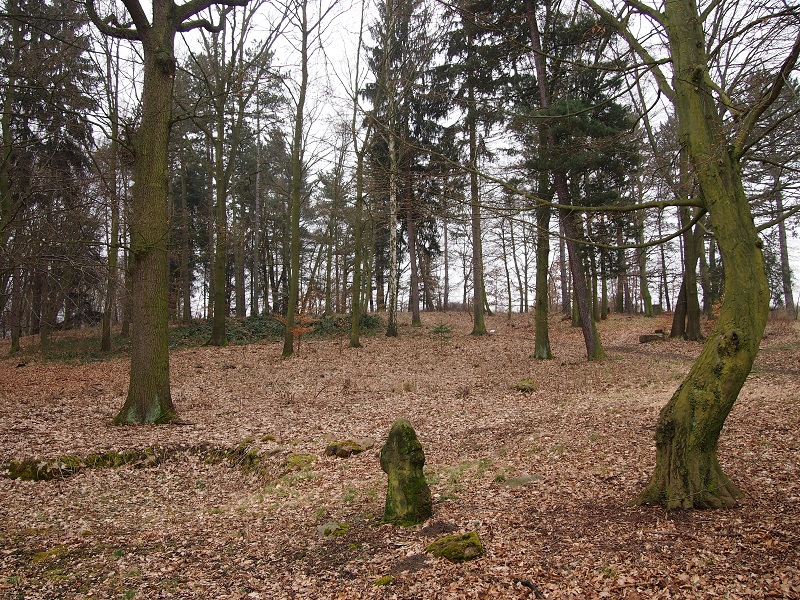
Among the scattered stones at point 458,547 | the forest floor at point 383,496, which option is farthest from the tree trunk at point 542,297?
the scattered stones at point 458,547

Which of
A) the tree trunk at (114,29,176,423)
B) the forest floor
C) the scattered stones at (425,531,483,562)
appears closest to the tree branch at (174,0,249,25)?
the tree trunk at (114,29,176,423)

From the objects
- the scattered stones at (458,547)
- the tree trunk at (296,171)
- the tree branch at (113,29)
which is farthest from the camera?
the tree trunk at (296,171)

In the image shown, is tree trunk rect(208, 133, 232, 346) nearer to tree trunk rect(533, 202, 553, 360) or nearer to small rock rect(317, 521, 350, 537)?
tree trunk rect(533, 202, 553, 360)

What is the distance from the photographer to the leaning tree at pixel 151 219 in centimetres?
852

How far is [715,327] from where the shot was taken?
4.09m

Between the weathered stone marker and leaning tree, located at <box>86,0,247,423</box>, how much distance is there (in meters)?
5.50

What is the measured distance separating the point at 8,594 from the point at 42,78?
26.9 feet

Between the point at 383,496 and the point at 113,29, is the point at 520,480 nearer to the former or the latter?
the point at 383,496

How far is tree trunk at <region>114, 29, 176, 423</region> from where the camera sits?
28.0ft

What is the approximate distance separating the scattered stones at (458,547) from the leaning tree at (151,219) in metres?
6.33

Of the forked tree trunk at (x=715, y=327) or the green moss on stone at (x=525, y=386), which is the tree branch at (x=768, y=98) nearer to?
the forked tree trunk at (x=715, y=327)

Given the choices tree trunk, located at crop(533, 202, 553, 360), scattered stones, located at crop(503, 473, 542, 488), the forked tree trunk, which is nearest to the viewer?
the forked tree trunk

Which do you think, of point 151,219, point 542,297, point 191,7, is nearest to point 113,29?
point 191,7

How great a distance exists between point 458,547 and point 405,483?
38.5 inches
